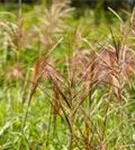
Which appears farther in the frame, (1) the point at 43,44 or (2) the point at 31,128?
(1) the point at 43,44

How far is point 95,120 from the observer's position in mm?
3680

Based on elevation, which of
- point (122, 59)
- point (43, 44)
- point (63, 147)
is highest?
point (43, 44)

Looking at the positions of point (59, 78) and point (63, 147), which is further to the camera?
point (63, 147)

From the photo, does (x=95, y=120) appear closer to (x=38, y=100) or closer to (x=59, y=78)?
(x=59, y=78)

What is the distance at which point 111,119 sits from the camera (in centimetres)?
397

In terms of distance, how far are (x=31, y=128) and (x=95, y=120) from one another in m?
0.37

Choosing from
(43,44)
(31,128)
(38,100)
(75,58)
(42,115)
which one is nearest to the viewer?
(75,58)

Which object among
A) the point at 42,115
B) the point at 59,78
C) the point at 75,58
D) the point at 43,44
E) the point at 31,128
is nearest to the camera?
the point at 59,78

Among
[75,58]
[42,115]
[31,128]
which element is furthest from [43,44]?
[75,58]

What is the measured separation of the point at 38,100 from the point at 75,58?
1.25m

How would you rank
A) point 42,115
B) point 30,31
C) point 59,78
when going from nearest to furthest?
point 59,78 < point 42,115 < point 30,31

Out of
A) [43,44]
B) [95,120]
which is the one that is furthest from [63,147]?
[43,44]

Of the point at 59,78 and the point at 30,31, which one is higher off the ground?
the point at 30,31

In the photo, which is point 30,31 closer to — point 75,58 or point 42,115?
point 42,115
